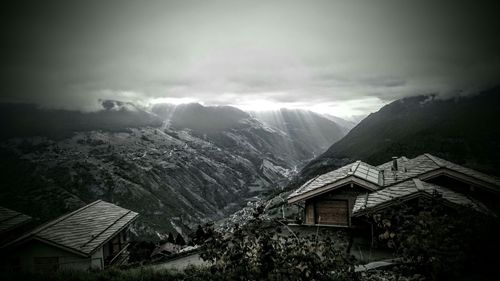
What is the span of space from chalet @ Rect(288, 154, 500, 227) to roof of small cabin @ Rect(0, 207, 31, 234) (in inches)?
876

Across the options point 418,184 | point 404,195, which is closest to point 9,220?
point 404,195

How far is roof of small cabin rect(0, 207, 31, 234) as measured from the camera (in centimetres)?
2330

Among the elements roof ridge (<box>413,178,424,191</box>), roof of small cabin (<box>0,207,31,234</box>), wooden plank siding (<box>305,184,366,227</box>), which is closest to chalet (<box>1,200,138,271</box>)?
roof of small cabin (<box>0,207,31,234</box>)

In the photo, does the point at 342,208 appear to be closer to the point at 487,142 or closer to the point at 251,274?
the point at 251,274

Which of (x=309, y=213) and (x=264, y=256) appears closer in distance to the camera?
(x=264, y=256)

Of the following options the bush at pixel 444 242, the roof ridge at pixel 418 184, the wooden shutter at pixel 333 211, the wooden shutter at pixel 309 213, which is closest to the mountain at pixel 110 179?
the wooden shutter at pixel 309 213

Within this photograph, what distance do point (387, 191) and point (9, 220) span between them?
28815mm

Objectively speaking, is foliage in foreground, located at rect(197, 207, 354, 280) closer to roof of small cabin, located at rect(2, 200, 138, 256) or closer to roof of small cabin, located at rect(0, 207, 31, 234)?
roof of small cabin, located at rect(2, 200, 138, 256)

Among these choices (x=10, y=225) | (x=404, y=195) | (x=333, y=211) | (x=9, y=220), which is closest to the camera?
(x=404, y=195)

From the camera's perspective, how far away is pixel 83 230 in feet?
83.9

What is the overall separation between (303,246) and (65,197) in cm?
13809

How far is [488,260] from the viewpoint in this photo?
8.41 meters

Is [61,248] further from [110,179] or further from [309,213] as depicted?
[110,179]

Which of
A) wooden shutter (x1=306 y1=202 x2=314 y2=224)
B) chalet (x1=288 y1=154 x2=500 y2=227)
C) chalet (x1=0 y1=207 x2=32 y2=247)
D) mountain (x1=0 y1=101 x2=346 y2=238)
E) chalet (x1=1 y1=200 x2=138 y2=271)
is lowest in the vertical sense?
mountain (x1=0 y1=101 x2=346 y2=238)
